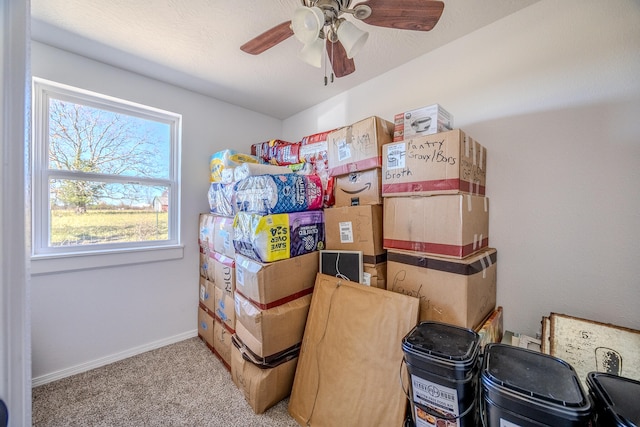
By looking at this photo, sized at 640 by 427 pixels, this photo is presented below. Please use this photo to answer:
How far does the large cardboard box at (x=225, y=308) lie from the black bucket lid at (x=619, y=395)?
2.02 m

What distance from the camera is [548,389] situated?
823 mm

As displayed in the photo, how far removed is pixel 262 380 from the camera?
5.25ft

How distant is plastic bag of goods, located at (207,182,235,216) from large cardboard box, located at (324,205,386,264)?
97cm

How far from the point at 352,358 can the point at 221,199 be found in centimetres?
173

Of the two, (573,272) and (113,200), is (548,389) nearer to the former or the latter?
(573,272)

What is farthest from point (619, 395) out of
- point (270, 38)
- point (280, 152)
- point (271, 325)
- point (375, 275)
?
point (280, 152)

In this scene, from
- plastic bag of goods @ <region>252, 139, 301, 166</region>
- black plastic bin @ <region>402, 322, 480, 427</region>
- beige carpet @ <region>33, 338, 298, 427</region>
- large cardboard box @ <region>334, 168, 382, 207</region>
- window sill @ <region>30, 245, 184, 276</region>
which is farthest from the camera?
plastic bag of goods @ <region>252, 139, 301, 166</region>

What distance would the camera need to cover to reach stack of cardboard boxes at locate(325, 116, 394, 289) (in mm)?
1660

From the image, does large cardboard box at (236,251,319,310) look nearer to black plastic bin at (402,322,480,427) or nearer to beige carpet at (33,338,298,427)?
beige carpet at (33,338,298,427)

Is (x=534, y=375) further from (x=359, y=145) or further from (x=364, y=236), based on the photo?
(x=359, y=145)

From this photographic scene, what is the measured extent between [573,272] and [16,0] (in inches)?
96.2

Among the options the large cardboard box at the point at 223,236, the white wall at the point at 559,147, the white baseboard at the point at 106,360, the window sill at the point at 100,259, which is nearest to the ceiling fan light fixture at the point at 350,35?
the white wall at the point at 559,147

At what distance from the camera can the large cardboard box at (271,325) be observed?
1.61 m

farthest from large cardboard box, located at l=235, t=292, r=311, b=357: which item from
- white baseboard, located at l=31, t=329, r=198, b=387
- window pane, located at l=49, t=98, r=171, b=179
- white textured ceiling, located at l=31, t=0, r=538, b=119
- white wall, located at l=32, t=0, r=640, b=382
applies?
white textured ceiling, located at l=31, t=0, r=538, b=119
